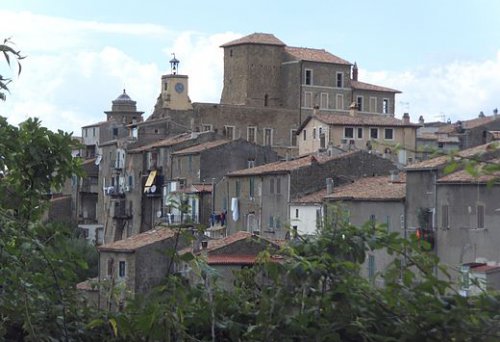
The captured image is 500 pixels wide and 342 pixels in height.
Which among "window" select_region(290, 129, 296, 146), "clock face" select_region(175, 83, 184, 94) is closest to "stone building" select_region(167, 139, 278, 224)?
"window" select_region(290, 129, 296, 146)

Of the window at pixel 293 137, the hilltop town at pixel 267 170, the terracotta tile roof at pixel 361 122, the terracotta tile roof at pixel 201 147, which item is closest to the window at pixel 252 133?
the hilltop town at pixel 267 170

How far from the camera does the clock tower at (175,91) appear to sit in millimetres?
83250

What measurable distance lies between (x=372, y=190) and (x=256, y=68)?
42843 mm

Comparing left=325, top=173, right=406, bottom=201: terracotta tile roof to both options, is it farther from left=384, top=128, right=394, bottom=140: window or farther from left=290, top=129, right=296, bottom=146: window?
left=290, top=129, right=296, bottom=146: window

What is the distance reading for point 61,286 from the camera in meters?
6.64

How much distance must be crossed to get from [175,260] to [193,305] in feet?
1.08

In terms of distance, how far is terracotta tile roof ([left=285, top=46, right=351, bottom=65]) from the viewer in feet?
277

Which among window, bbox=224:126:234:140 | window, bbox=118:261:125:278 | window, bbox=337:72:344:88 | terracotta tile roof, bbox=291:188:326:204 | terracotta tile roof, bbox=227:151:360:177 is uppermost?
window, bbox=337:72:344:88

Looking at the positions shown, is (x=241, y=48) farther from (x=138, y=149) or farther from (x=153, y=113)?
(x=138, y=149)

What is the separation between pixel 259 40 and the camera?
278 ft

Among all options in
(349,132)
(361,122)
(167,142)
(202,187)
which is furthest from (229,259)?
(361,122)

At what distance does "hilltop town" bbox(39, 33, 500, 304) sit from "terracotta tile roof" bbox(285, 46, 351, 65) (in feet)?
0.28

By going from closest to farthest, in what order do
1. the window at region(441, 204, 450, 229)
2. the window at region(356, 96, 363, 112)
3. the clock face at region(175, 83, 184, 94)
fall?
the window at region(441, 204, 450, 229), the clock face at region(175, 83, 184, 94), the window at region(356, 96, 363, 112)

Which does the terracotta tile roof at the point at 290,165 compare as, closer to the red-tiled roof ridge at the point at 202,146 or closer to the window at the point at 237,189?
the window at the point at 237,189
